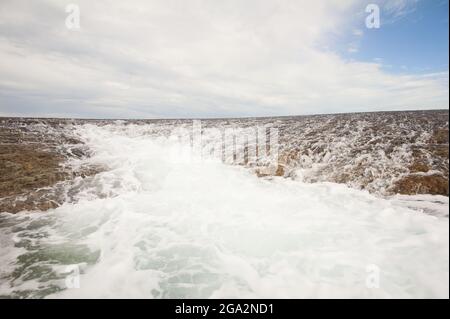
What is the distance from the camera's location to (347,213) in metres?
6.89

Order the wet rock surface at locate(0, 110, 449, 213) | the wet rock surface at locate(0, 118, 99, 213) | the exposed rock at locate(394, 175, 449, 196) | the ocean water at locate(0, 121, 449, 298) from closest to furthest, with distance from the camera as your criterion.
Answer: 1. the ocean water at locate(0, 121, 449, 298)
2. the exposed rock at locate(394, 175, 449, 196)
3. the wet rock surface at locate(0, 110, 449, 213)
4. the wet rock surface at locate(0, 118, 99, 213)

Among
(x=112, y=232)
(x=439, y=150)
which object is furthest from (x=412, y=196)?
(x=112, y=232)

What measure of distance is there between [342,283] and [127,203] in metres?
6.40

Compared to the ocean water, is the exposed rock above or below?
above

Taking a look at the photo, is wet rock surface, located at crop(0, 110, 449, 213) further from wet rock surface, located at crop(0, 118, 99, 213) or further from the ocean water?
the ocean water

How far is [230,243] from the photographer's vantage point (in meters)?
6.20

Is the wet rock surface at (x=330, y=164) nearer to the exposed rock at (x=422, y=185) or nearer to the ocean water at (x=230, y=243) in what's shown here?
the exposed rock at (x=422, y=185)

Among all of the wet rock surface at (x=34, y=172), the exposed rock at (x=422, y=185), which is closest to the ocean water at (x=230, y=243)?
the exposed rock at (x=422, y=185)

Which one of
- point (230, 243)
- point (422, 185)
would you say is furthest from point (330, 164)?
point (230, 243)

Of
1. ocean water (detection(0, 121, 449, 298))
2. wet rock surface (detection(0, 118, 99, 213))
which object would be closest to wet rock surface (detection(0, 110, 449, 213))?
wet rock surface (detection(0, 118, 99, 213))

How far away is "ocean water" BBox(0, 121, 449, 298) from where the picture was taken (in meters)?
4.64

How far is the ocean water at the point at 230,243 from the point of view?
464 centimetres
